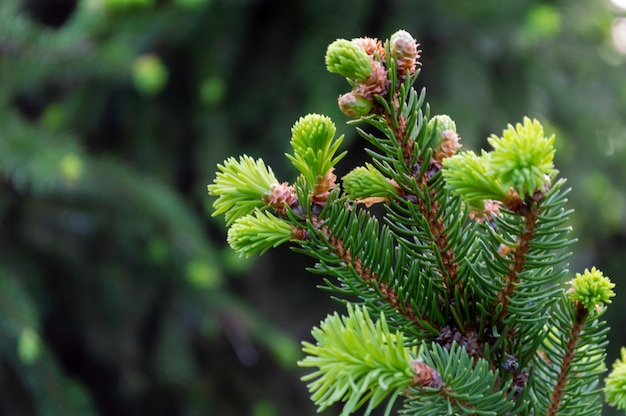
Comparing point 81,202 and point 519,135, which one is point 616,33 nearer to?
point 81,202

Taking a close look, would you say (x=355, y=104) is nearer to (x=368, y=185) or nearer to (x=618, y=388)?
(x=368, y=185)

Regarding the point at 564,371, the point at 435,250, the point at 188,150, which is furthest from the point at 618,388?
the point at 188,150

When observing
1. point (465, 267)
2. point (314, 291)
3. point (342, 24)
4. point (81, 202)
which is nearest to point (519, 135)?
point (465, 267)

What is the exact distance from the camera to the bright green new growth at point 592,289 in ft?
1.37

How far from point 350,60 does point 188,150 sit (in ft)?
5.63

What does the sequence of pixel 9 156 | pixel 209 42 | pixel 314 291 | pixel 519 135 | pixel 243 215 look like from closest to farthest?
pixel 519 135, pixel 243 215, pixel 9 156, pixel 209 42, pixel 314 291

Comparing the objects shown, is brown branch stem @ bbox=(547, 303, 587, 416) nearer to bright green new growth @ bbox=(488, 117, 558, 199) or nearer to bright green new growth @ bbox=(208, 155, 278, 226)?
bright green new growth @ bbox=(488, 117, 558, 199)

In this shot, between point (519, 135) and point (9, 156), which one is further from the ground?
point (9, 156)

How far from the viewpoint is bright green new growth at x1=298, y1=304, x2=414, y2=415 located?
14.4 inches

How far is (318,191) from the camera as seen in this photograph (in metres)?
0.46

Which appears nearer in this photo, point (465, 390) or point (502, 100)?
point (465, 390)

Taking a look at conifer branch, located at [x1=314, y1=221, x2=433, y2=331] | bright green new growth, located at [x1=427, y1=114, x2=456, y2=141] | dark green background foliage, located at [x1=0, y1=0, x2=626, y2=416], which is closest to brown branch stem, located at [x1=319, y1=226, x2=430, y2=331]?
conifer branch, located at [x1=314, y1=221, x2=433, y2=331]

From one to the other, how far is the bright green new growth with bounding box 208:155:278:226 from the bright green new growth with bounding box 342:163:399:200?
2.4 inches

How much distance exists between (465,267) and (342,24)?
129 centimetres
